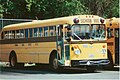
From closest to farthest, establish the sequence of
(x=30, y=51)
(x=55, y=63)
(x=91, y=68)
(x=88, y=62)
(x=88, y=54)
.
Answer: (x=88, y=62) < (x=88, y=54) < (x=55, y=63) < (x=91, y=68) < (x=30, y=51)

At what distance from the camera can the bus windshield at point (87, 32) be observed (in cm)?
2036

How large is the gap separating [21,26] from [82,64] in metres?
5.91

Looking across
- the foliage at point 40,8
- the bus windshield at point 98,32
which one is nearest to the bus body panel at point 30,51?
the bus windshield at point 98,32

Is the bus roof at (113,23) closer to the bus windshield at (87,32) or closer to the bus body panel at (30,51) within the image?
the bus windshield at (87,32)

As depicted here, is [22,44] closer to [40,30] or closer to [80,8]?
[40,30]

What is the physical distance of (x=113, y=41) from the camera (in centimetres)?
2191

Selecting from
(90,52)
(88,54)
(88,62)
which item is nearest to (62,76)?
(88,62)

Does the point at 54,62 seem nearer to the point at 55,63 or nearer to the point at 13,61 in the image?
the point at 55,63

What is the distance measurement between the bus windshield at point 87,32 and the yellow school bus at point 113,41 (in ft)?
3.40

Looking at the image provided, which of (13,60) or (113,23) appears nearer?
(113,23)

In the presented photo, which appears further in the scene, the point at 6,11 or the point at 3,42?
the point at 6,11

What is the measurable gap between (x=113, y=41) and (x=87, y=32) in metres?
2.00

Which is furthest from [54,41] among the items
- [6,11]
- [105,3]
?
[105,3]

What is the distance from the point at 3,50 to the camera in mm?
26922
